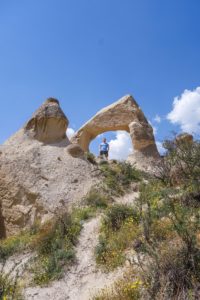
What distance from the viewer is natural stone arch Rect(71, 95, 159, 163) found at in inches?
776

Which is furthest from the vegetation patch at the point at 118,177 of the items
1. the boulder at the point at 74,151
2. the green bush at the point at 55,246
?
the green bush at the point at 55,246

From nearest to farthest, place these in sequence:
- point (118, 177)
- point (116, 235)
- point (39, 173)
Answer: point (116, 235), point (39, 173), point (118, 177)

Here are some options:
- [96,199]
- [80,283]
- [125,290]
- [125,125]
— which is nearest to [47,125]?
[96,199]

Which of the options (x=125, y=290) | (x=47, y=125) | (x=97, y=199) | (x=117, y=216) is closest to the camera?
(x=125, y=290)

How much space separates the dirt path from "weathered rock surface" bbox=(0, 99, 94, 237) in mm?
3075

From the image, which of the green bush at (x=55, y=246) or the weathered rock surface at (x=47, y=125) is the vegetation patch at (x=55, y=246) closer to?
the green bush at (x=55, y=246)

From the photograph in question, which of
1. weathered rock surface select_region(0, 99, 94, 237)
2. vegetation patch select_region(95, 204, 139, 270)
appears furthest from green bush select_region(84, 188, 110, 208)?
vegetation patch select_region(95, 204, 139, 270)

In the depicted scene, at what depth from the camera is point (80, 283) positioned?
6.85 m

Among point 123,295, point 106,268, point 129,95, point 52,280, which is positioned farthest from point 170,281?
point 129,95

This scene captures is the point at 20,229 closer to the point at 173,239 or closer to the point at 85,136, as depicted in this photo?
the point at 173,239

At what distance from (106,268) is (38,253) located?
2071mm

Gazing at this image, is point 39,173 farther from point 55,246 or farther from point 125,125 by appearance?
point 125,125

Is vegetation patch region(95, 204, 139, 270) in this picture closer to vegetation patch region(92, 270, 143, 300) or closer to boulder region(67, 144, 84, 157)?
Answer: vegetation patch region(92, 270, 143, 300)

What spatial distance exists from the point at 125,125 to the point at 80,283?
48.3 feet
